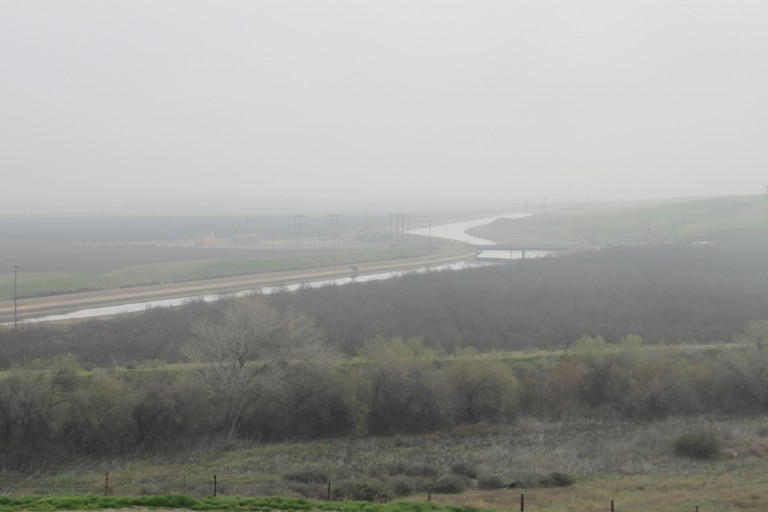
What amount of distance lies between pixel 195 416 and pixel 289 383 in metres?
2.97

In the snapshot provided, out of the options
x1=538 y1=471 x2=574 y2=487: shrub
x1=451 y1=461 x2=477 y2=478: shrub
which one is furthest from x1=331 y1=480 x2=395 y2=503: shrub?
x1=538 y1=471 x2=574 y2=487: shrub

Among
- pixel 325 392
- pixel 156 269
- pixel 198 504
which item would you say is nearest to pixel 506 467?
pixel 325 392

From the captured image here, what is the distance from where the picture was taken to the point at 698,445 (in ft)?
65.4

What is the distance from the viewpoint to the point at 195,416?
22.7 meters

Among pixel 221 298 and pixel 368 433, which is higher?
pixel 221 298

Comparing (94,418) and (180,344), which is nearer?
(94,418)

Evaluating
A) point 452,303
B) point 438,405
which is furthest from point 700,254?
point 438,405

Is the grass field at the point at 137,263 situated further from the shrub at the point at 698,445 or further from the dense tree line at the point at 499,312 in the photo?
the shrub at the point at 698,445

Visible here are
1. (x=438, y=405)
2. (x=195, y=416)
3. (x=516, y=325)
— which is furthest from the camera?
(x=516, y=325)

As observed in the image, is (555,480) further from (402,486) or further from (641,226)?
(641,226)

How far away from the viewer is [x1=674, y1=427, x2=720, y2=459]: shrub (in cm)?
1983

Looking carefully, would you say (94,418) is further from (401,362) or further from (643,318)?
(643,318)

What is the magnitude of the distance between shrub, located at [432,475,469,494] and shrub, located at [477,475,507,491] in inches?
12.3

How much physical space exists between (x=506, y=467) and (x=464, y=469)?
113 cm
